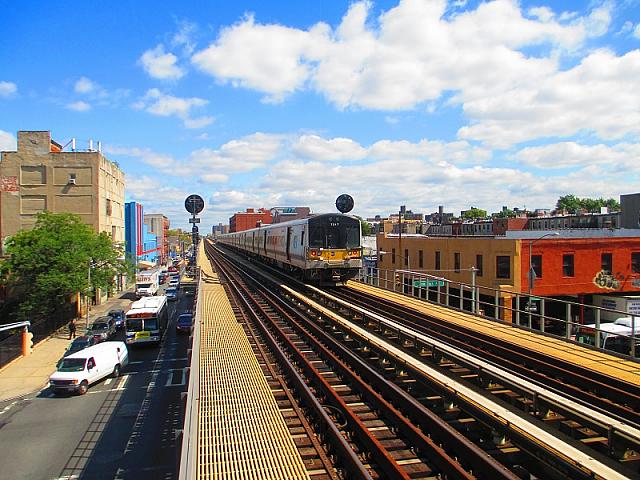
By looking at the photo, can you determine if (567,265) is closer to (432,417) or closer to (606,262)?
(606,262)

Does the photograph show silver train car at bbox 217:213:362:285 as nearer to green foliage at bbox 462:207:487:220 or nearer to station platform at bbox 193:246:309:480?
station platform at bbox 193:246:309:480

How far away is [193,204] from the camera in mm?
31172

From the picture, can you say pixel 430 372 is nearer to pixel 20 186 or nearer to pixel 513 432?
pixel 513 432

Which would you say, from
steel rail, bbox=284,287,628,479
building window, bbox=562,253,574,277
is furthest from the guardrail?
building window, bbox=562,253,574,277

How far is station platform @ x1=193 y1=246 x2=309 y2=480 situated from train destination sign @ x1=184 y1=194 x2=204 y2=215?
19916 millimetres

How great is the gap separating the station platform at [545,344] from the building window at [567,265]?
57.0 feet

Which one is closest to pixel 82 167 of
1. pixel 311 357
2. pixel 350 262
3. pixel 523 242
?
pixel 350 262

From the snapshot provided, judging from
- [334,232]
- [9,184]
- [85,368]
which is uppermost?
[9,184]

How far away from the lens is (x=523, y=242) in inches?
1249

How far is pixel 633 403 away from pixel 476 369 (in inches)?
95.7

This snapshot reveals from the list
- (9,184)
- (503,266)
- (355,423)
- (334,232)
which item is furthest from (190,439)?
(9,184)

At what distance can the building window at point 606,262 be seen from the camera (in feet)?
109

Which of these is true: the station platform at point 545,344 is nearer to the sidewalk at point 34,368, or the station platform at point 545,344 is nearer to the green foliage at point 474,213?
the sidewalk at point 34,368

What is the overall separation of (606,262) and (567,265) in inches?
115
